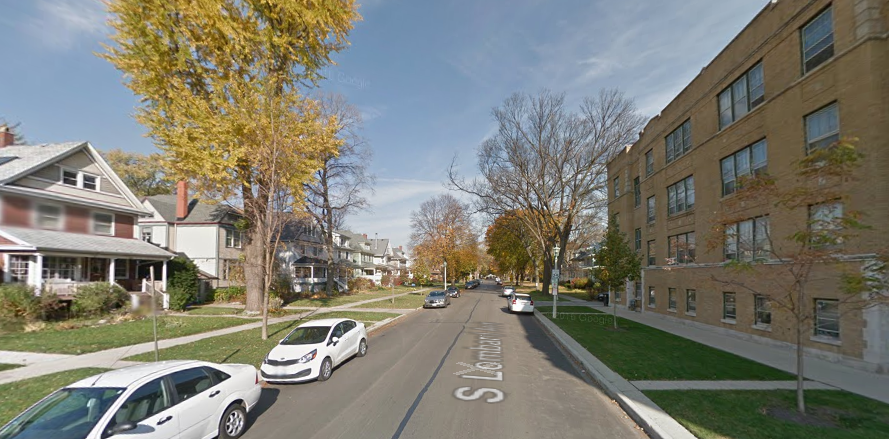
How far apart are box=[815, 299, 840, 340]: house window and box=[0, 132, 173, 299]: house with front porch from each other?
29260 millimetres

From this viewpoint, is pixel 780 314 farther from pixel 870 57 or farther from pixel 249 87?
pixel 249 87

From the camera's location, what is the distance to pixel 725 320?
1664 centimetres

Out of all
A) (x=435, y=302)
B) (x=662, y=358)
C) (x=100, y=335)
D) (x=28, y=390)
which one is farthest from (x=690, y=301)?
(x=100, y=335)

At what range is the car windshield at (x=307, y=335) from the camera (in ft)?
35.1

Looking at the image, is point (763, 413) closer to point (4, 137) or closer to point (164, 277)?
point (164, 277)

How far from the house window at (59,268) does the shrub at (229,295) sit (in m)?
10.5

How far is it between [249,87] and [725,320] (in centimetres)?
2247

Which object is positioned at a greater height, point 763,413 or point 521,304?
point 763,413

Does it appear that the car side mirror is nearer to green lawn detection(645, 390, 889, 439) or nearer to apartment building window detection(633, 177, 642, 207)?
green lawn detection(645, 390, 889, 439)

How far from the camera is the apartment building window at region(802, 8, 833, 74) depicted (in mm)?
11800

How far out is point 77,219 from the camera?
21609 millimetres

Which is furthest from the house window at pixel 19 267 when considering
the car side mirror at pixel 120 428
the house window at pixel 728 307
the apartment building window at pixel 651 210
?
the apartment building window at pixel 651 210

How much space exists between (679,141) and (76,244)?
104ft

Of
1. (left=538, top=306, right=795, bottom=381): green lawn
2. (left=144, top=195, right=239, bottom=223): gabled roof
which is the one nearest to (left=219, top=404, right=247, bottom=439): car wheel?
(left=538, top=306, right=795, bottom=381): green lawn
